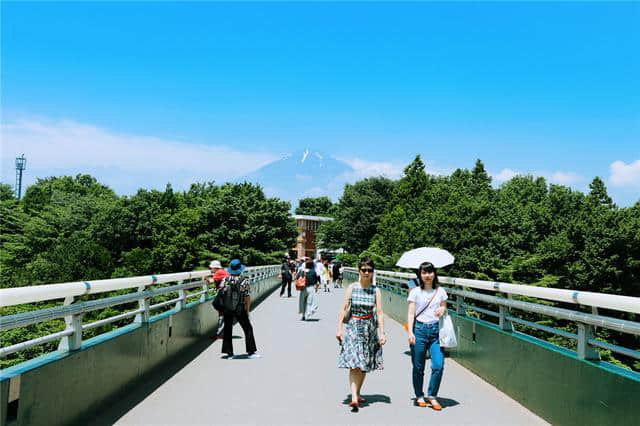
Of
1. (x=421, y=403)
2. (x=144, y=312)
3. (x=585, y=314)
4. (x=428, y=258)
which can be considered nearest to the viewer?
(x=585, y=314)

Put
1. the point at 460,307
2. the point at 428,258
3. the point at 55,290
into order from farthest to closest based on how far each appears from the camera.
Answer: the point at 428,258 < the point at 460,307 < the point at 55,290

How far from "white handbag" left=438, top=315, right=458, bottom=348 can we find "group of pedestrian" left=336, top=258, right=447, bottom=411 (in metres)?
0.74

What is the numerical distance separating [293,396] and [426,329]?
71.3 inches

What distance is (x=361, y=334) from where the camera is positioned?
697cm

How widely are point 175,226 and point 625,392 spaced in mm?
69302

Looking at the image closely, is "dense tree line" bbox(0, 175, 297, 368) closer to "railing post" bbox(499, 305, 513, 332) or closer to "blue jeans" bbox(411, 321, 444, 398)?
"railing post" bbox(499, 305, 513, 332)

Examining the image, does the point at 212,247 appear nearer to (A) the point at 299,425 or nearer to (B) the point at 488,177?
(B) the point at 488,177

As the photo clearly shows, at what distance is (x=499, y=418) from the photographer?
658 centimetres

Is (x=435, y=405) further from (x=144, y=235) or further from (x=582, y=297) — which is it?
(x=144, y=235)

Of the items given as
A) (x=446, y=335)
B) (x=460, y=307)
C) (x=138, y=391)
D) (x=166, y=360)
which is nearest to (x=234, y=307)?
(x=166, y=360)

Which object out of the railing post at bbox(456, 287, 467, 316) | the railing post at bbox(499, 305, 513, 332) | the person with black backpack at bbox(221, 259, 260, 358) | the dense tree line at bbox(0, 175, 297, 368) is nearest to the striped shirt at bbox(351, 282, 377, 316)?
the railing post at bbox(499, 305, 513, 332)

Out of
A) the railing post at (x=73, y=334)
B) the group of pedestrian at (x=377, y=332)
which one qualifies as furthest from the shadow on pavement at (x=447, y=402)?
the railing post at (x=73, y=334)

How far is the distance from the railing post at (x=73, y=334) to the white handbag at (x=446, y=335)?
14.3ft

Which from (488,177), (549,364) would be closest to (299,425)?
(549,364)
